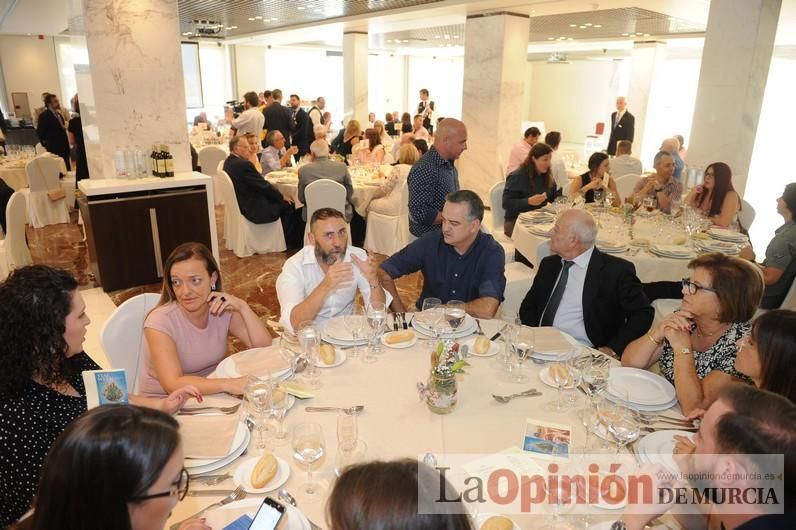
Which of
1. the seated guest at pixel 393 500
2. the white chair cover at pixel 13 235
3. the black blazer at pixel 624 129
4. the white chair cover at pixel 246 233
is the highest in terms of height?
the black blazer at pixel 624 129

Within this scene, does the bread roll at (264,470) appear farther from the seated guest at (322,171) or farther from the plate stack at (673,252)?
the seated guest at (322,171)

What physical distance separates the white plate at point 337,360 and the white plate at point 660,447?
1126 mm

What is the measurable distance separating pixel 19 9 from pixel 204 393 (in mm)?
12665

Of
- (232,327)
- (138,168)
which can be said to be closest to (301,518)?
(232,327)

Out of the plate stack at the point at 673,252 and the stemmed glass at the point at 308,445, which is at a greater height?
the stemmed glass at the point at 308,445

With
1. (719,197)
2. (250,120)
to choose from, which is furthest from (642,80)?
(719,197)

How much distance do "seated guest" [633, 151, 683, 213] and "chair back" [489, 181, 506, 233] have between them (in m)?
1.46

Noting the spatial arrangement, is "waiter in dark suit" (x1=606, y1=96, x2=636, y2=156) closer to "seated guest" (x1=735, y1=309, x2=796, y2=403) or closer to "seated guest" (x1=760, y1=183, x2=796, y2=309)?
"seated guest" (x1=760, y1=183, x2=796, y2=309)

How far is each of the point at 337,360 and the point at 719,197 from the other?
15.0 feet

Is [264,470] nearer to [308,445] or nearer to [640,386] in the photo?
[308,445]

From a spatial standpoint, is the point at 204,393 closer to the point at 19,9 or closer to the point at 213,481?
the point at 213,481

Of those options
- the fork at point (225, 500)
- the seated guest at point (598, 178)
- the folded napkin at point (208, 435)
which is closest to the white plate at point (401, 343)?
the folded napkin at point (208, 435)

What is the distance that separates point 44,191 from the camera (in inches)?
294

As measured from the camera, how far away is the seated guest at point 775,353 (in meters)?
1.74
